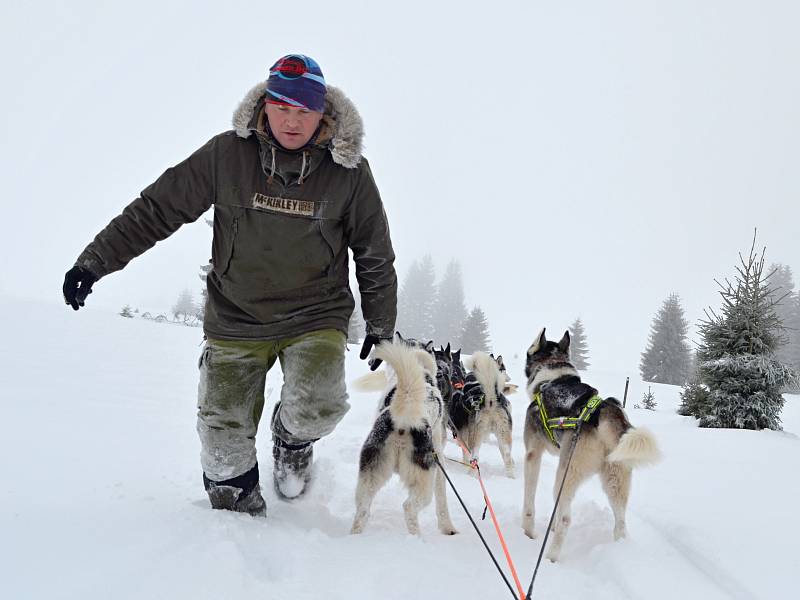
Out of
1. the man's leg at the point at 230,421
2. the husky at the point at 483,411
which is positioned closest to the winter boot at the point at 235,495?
the man's leg at the point at 230,421

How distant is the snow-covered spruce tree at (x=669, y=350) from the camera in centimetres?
2795

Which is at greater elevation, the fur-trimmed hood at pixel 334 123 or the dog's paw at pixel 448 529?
the fur-trimmed hood at pixel 334 123

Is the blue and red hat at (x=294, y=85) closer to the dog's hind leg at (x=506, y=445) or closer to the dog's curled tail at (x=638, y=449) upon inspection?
the dog's curled tail at (x=638, y=449)

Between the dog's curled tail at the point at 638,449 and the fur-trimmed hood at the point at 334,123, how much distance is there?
246cm

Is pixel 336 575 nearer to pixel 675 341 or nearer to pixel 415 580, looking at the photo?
pixel 415 580

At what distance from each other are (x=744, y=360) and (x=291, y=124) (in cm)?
1006

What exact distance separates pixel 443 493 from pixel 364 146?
8.04 feet

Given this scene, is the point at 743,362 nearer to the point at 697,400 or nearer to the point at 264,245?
the point at 697,400

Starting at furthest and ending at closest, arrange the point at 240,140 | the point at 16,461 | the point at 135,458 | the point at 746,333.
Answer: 1. the point at 746,333
2. the point at 135,458
3. the point at 240,140
4. the point at 16,461

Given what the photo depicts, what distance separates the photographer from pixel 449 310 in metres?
→ 39.9

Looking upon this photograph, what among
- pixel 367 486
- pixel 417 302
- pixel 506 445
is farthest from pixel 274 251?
pixel 417 302

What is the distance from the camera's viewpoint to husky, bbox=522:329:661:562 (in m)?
3.02

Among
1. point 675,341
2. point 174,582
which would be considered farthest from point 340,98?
point 675,341

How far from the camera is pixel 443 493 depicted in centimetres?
334
